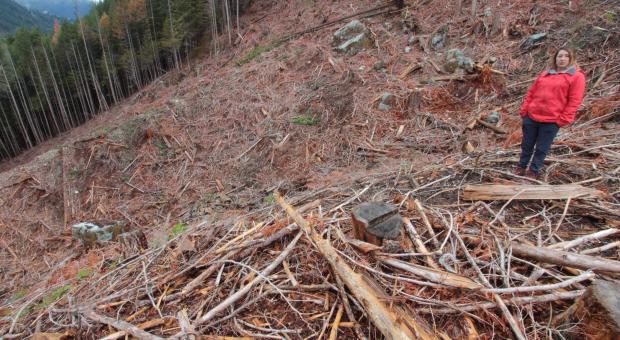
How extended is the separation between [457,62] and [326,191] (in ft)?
20.4

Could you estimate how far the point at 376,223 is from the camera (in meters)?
2.19

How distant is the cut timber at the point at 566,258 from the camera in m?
1.72

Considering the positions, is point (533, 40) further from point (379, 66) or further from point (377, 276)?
point (377, 276)

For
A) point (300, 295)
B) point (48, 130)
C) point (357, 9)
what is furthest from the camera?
point (48, 130)

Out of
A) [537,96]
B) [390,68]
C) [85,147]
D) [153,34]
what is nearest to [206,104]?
[85,147]

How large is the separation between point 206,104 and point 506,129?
892cm

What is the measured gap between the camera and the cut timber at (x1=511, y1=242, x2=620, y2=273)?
5.64ft

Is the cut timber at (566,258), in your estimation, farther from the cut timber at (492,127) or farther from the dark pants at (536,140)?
the cut timber at (492,127)

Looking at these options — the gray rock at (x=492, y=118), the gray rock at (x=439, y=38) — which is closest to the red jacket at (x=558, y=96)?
the gray rock at (x=492, y=118)

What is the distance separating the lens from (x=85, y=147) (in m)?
9.75

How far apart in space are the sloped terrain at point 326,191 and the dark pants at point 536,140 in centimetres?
18

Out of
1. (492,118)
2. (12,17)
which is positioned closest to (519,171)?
(492,118)

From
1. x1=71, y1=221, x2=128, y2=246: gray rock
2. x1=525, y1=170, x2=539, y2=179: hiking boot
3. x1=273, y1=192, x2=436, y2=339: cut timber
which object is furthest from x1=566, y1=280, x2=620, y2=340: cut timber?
x1=71, y1=221, x2=128, y2=246: gray rock

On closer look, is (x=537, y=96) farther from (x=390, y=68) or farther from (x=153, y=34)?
(x=153, y=34)
